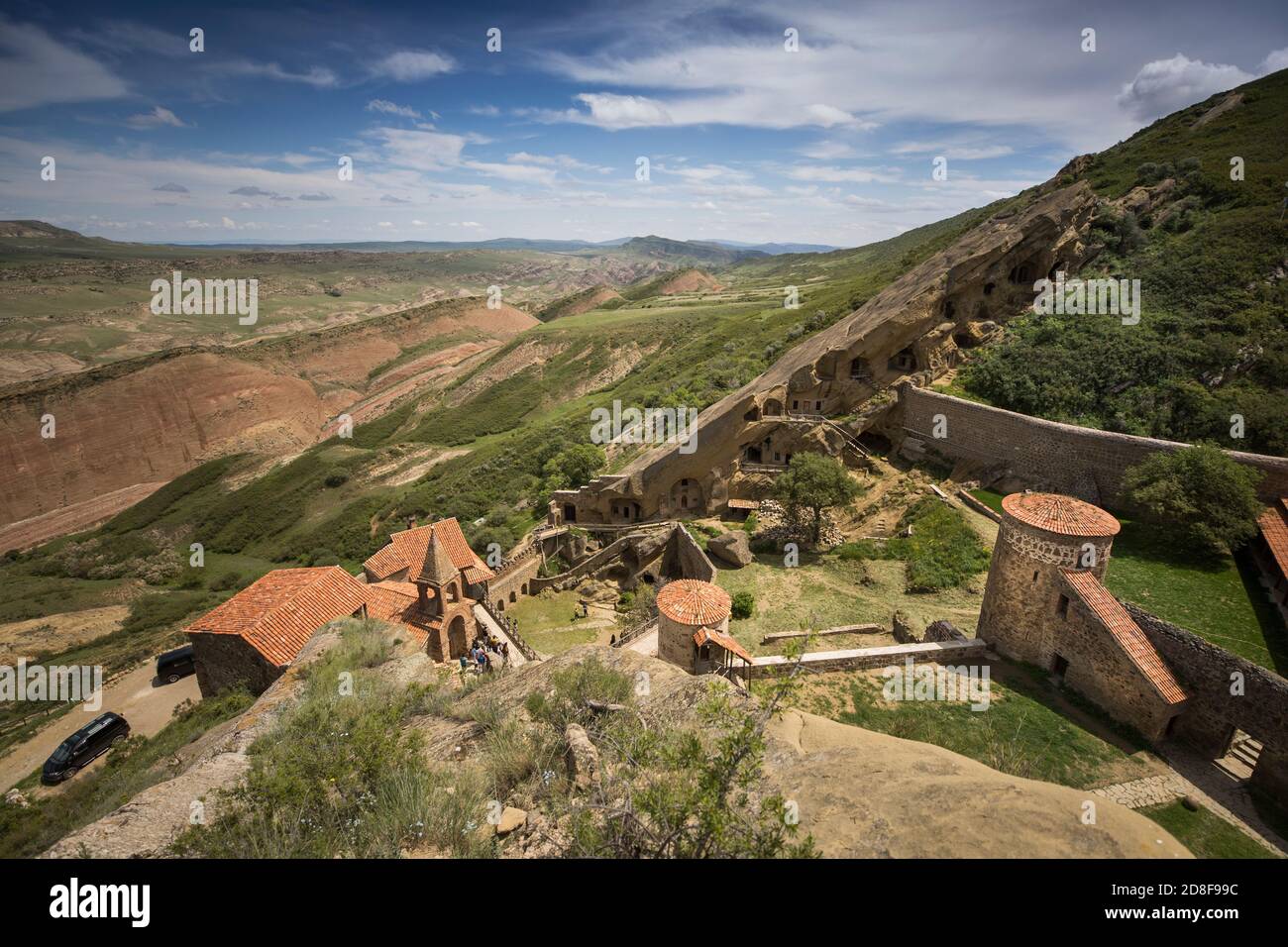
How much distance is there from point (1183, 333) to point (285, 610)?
38.4 metres

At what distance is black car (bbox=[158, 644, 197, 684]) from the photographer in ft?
73.0

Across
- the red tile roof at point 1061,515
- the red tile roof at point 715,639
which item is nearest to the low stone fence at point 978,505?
the red tile roof at point 1061,515

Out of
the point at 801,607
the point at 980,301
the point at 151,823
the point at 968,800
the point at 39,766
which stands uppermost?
the point at 980,301

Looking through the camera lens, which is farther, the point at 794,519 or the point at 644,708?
the point at 794,519

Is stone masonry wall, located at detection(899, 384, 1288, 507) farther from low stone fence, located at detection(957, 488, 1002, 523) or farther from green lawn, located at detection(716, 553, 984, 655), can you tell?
green lawn, located at detection(716, 553, 984, 655)

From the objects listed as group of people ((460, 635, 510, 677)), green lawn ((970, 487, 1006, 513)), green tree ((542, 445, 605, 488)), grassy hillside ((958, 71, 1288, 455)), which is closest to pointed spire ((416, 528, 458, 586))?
group of people ((460, 635, 510, 677))

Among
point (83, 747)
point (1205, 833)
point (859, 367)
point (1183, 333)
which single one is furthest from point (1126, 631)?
point (83, 747)

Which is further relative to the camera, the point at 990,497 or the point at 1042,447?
the point at 990,497

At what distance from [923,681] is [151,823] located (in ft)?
48.8

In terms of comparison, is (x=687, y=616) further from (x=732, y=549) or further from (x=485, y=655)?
(x=732, y=549)

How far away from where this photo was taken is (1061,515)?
44.2 feet
